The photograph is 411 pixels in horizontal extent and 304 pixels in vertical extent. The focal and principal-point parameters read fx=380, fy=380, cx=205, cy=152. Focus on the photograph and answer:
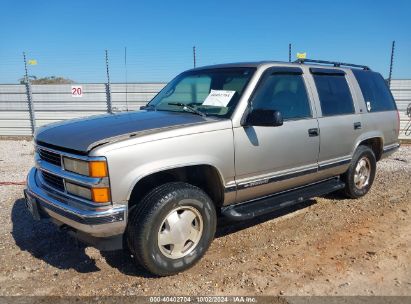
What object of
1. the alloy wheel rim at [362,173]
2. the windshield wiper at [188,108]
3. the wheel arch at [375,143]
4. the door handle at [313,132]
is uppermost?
the windshield wiper at [188,108]

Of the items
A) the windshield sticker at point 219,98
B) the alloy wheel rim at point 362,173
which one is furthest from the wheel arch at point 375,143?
the windshield sticker at point 219,98

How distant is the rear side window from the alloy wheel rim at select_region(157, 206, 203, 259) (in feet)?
11.1

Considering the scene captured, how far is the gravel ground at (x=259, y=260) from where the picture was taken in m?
3.31

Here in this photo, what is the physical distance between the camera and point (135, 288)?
3299 millimetres

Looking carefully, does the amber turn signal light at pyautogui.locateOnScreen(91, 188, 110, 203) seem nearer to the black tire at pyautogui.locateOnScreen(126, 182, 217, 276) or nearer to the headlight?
the headlight

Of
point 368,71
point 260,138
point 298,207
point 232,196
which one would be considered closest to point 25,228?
point 232,196

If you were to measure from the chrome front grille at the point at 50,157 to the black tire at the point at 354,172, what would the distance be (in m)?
3.87

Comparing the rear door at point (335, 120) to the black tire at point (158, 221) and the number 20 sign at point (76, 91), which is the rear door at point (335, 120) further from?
the number 20 sign at point (76, 91)

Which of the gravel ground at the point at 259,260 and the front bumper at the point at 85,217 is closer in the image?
the front bumper at the point at 85,217

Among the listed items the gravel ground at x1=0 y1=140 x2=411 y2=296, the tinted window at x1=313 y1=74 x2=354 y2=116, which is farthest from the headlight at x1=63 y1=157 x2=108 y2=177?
the tinted window at x1=313 y1=74 x2=354 y2=116

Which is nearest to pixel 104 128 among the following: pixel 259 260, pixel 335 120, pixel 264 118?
pixel 264 118

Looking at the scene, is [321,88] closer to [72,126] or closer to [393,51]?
[72,126]

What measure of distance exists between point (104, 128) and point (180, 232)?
3.82 ft

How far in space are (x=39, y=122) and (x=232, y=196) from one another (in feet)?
36.6
